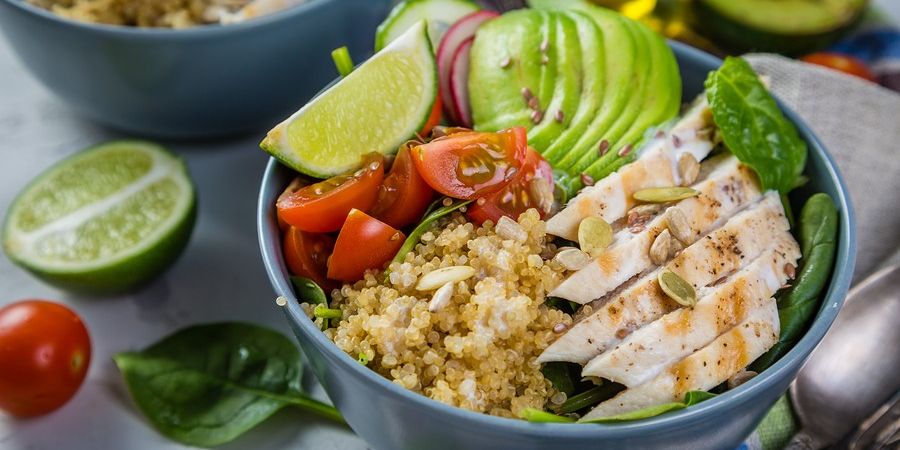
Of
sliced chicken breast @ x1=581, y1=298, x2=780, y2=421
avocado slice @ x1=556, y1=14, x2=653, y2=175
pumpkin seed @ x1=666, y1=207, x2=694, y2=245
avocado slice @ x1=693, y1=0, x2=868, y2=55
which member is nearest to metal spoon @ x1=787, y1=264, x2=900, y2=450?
sliced chicken breast @ x1=581, y1=298, x2=780, y2=421

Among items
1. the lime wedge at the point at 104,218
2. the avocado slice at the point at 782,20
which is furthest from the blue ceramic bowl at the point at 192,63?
the avocado slice at the point at 782,20

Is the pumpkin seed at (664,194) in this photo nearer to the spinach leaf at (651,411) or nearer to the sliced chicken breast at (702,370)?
the sliced chicken breast at (702,370)

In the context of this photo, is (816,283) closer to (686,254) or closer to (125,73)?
(686,254)

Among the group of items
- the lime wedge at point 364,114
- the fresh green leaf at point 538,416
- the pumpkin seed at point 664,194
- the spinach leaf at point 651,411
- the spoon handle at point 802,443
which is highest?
the lime wedge at point 364,114

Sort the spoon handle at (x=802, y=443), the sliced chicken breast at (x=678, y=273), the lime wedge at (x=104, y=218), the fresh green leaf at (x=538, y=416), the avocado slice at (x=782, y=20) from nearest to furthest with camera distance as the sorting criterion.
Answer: the fresh green leaf at (x=538, y=416)
the sliced chicken breast at (x=678, y=273)
the spoon handle at (x=802, y=443)
the lime wedge at (x=104, y=218)
the avocado slice at (x=782, y=20)

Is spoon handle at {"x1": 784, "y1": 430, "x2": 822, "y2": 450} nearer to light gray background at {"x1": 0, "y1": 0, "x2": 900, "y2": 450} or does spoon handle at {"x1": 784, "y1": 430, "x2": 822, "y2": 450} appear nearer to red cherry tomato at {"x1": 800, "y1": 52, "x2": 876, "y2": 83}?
light gray background at {"x1": 0, "y1": 0, "x2": 900, "y2": 450}
